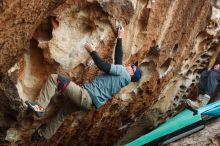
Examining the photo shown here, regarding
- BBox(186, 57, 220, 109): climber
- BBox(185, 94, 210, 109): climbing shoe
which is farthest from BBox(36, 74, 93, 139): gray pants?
BBox(186, 57, 220, 109): climber

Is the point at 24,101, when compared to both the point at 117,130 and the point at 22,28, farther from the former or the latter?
the point at 117,130

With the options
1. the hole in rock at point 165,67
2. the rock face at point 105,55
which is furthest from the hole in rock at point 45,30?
the hole in rock at point 165,67

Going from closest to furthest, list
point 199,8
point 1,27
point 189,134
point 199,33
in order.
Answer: point 1,27 < point 189,134 < point 199,8 < point 199,33

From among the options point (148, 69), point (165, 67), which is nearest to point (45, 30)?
point (148, 69)

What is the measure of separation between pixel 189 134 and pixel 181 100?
2.95 meters

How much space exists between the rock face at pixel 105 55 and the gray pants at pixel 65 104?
0.19 metres

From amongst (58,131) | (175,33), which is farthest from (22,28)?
(175,33)

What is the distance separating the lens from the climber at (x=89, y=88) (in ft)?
26.6

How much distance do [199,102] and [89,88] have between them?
392 cm

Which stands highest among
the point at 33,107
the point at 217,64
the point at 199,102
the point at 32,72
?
the point at 32,72

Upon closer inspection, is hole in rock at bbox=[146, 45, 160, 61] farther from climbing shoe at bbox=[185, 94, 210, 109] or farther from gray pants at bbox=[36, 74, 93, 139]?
gray pants at bbox=[36, 74, 93, 139]

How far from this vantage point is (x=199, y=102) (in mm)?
11664

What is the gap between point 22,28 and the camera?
6984mm

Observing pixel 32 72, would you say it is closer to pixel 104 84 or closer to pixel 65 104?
pixel 65 104
